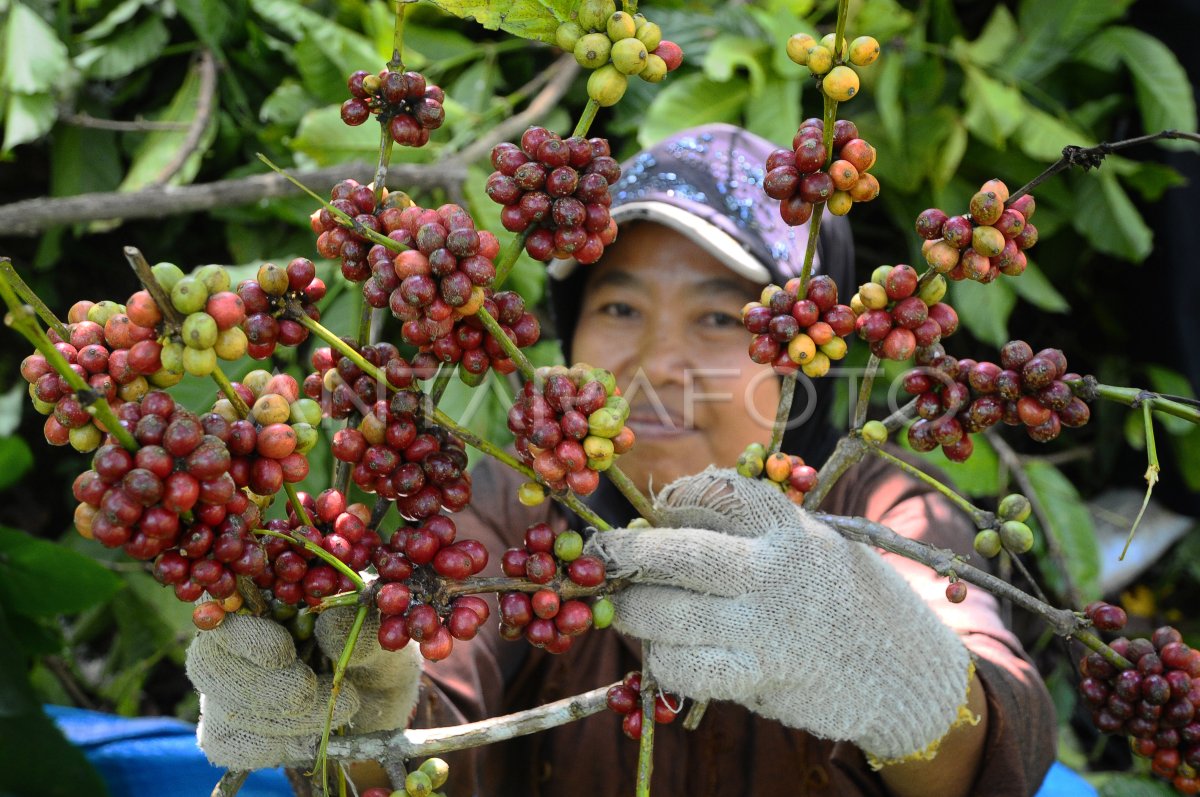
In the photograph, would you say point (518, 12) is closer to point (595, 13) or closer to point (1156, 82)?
point (595, 13)

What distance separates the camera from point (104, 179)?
2420 millimetres

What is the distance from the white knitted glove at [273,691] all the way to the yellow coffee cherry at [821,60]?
63cm

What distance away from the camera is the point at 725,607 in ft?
3.46

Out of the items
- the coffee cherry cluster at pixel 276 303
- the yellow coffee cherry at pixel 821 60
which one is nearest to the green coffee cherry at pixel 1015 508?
the yellow coffee cherry at pixel 821 60

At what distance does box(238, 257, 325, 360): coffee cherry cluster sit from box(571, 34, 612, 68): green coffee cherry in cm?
28

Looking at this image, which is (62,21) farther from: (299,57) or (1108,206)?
(1108,206)

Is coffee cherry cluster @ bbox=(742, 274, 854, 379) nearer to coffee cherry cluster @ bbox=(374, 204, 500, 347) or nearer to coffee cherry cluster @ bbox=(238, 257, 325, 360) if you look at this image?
coffee cherry cluster @ bbox=(374, 204, 500, 347)

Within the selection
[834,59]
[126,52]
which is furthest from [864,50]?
[126,52]

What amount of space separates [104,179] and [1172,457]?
113 inches

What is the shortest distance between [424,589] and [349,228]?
1.04ft

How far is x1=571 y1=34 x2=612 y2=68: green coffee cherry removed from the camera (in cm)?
79

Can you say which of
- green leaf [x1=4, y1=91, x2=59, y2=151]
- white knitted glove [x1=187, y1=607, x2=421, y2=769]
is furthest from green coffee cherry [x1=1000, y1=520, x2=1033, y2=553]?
green leaf [x1=4, y1=91, x2=59, y2=151]

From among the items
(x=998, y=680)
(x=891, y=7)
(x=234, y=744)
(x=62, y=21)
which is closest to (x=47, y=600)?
(x=234, y=744)

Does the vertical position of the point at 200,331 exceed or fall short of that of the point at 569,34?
it falls short
